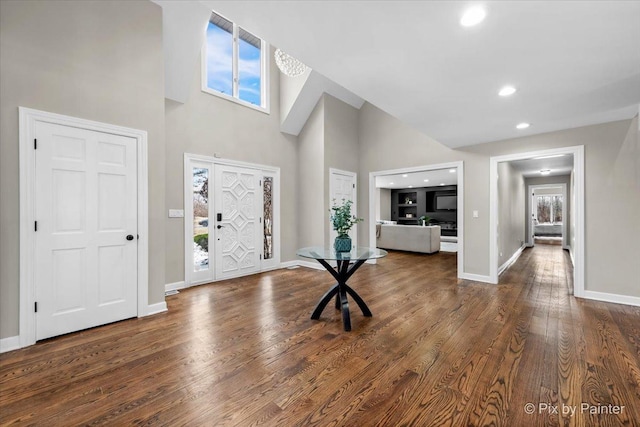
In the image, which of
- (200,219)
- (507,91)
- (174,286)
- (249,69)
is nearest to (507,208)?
(507,91)

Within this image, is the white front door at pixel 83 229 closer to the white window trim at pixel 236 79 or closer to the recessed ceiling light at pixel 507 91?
the white window trim at pixel 236 79

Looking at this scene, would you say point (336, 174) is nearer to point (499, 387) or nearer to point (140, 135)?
point (140, 135)

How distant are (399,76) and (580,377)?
8.61ft

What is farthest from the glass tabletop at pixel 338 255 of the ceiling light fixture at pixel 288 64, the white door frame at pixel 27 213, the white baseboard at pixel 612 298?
→ the white baseboard at pixel 612 298

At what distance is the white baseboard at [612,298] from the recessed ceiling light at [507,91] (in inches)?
117

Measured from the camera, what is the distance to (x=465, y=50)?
206cm

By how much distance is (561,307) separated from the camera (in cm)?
330

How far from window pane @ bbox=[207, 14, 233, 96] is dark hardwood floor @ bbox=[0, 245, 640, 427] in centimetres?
365

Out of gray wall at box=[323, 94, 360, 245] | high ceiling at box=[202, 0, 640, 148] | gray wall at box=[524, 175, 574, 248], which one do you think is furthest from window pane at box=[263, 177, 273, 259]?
gray wall at box=[524, 175, 574, 248]

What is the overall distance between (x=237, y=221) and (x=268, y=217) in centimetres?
70

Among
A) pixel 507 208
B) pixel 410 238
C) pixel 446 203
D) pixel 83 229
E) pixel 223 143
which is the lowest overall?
pixel 410 238

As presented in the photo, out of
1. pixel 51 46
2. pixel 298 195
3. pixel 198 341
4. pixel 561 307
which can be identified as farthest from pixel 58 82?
pixel 561 307

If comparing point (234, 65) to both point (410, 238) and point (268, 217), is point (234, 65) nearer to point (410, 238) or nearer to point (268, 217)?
point (268, 217)

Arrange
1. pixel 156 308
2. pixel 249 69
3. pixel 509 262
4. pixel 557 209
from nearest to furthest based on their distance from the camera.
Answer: pixel 156 308, pixel 249 69, pixel 509 262, pixel 557 209
